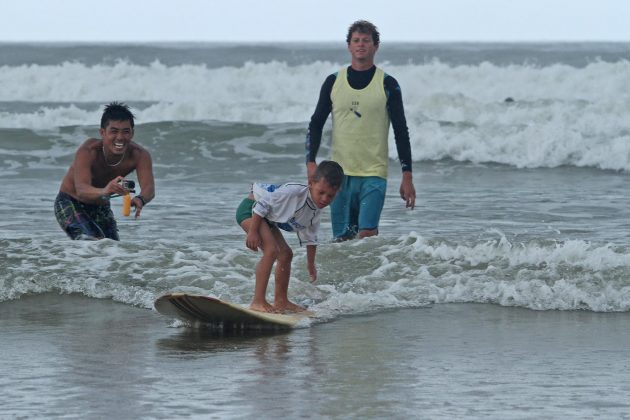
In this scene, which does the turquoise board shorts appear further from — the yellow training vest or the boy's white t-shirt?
the boy's white t-shirt

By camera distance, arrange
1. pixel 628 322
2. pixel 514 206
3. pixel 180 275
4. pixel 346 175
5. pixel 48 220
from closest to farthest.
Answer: pixel 628 322, pixel 346 175, pixel 180 275, pixel 48 220, pixel 514 206

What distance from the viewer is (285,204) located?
7309 mm

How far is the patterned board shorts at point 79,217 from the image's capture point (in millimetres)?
8398

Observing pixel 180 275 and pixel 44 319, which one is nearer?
pixel 44 319

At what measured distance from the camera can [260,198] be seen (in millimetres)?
7316

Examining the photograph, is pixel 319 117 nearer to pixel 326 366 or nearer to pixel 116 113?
pixel 116 113

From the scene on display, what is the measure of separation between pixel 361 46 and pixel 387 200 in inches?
245

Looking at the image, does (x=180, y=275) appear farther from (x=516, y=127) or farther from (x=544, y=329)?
→ (x=516, y=127)

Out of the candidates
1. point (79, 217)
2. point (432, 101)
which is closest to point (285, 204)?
point (79, 217)

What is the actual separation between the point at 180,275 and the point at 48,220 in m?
3.46

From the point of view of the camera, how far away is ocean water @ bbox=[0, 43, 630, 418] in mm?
8641
